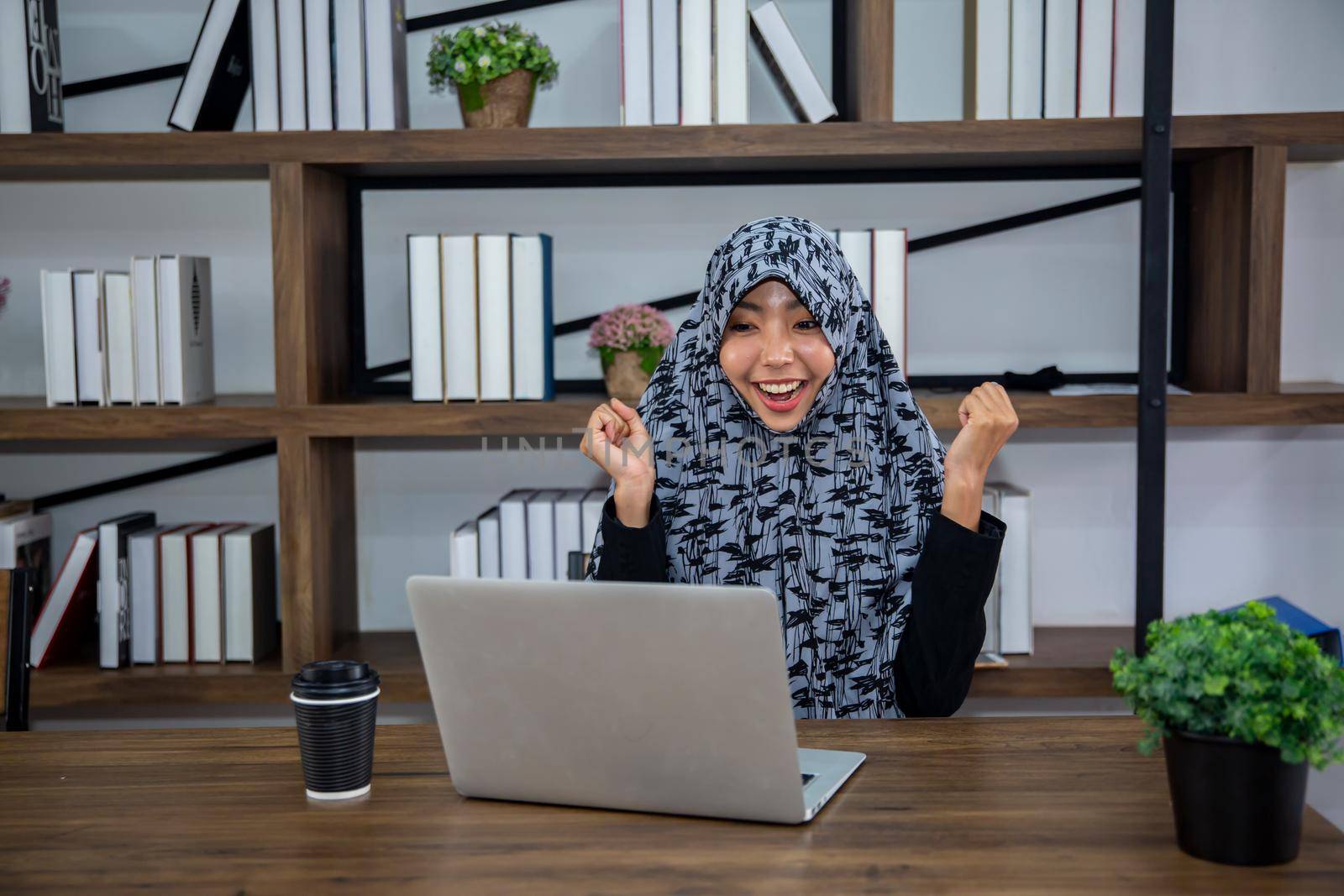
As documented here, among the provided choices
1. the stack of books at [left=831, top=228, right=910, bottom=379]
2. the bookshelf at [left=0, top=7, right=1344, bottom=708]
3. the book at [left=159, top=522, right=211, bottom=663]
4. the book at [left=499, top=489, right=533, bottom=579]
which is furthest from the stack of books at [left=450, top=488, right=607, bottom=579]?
the stack of books at [left=831, top=228, right=910, bottom=379]

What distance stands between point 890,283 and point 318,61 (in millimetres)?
1061

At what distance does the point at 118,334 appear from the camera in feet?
7.03

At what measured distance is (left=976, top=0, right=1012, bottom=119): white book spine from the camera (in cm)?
204

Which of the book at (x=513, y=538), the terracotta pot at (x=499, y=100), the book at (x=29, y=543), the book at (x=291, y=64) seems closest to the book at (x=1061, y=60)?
the terracotta pot at (x=499, y=100)

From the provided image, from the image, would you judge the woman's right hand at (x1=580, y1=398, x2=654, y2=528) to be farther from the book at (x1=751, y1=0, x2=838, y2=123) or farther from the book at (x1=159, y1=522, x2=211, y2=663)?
the book at (x1=159, y1=522, x2=211, y2=663)

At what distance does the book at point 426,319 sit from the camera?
211cm

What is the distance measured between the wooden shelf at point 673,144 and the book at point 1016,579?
624 mm

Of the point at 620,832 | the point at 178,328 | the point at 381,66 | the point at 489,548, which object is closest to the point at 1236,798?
the point at 620,832

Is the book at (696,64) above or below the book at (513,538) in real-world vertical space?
above

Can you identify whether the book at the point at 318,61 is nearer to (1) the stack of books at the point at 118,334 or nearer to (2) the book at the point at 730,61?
(1) the stack of books at the point at 118,334

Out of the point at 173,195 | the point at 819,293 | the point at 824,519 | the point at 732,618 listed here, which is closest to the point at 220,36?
the point at 173,195

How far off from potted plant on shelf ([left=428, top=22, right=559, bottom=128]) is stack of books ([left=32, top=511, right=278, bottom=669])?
35.4 inches

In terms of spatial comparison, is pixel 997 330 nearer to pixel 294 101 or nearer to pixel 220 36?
pixel 294 101

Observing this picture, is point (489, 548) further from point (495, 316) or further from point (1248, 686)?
point (1248, 686)
